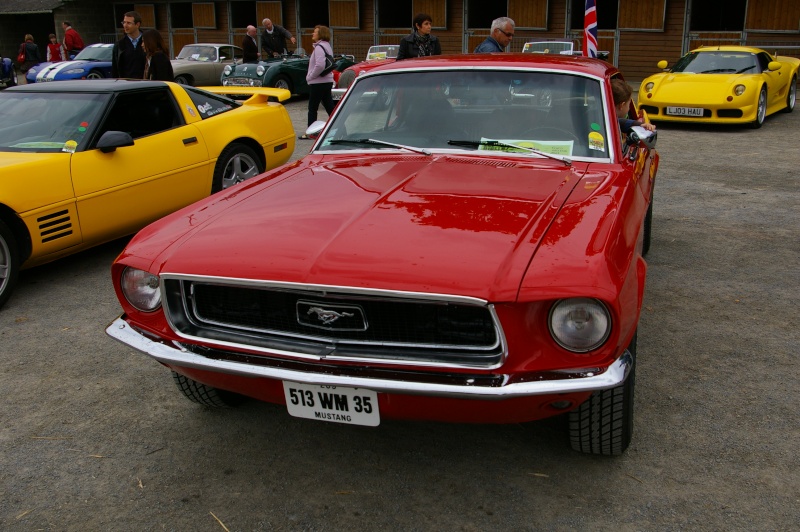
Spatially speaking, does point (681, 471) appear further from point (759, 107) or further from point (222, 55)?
point (222, 55)

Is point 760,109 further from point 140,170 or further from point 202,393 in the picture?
point 202,393

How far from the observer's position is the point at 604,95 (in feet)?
12.9

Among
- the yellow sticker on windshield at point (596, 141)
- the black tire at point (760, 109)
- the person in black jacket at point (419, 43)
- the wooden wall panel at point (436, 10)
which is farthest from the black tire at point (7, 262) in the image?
the wooden wall panel at point (436, 10)

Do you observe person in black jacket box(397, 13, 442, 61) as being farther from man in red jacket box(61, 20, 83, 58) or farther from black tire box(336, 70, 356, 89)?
man in red jacket box(61, 20, 83, 58)

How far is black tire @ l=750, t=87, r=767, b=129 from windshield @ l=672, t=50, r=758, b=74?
15.8 inches

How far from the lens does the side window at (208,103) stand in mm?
6668

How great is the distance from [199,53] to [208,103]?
516 inches

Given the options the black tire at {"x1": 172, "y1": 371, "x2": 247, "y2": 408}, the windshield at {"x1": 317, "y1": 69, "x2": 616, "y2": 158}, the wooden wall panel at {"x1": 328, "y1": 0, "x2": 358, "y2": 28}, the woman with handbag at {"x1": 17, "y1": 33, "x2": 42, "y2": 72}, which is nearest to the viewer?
the black tire at {"x1": 172, "y1": 371, "x2": 247, "y2": 408}

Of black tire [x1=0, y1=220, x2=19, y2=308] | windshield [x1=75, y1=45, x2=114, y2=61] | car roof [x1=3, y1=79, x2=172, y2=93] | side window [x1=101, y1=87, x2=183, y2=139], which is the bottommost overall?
black tire [x1=0, y1=220, x2=19, y2=308]

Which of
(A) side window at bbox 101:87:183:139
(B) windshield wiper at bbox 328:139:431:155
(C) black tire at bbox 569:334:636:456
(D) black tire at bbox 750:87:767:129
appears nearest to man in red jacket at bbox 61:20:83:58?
(A) side window at bbox 101:87:183:139

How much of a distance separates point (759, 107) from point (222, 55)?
12761 millimetres

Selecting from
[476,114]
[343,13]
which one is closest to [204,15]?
[343,13]

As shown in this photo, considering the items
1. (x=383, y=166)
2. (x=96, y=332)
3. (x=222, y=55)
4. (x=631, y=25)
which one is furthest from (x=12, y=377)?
(x=631, y=25)

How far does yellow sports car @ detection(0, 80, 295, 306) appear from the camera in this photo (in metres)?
5.00
